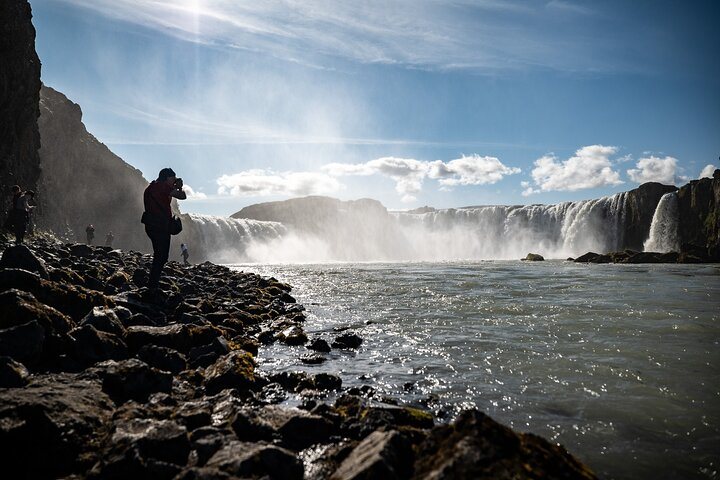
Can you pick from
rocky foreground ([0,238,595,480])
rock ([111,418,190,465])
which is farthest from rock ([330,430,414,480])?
rock ([111,418,190,465])

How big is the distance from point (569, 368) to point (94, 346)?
824cm

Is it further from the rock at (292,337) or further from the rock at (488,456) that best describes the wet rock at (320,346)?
the rock at (488,456)

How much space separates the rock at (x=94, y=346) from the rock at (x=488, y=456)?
16.8 feet

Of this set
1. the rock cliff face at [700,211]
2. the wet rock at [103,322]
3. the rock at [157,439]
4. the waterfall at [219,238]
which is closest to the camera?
the rock at [157,439]

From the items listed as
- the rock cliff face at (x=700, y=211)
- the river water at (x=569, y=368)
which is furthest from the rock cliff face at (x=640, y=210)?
the river water at (x=569, y=368)

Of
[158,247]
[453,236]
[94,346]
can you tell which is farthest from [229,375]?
[453,236]

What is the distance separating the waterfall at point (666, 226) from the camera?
60.9 metres

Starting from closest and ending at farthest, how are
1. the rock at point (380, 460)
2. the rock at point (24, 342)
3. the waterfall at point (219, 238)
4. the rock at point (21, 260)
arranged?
the rock at point (380, 460) → the rock at point (24, 342) → the rock at point (21, 260) → the waterfall at point (219, 238)

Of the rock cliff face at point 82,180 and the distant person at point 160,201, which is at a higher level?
the rock cliff face at point 82,180

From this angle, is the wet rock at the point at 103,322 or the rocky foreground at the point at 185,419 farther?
the wet rock at the point at 103,322

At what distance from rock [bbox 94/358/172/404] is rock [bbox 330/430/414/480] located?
315 cm

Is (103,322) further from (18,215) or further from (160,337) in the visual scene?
(18,215)

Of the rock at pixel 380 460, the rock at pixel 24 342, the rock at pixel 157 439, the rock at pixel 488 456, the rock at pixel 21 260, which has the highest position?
the rock at pixel 21 260

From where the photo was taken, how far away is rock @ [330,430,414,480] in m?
2.98
